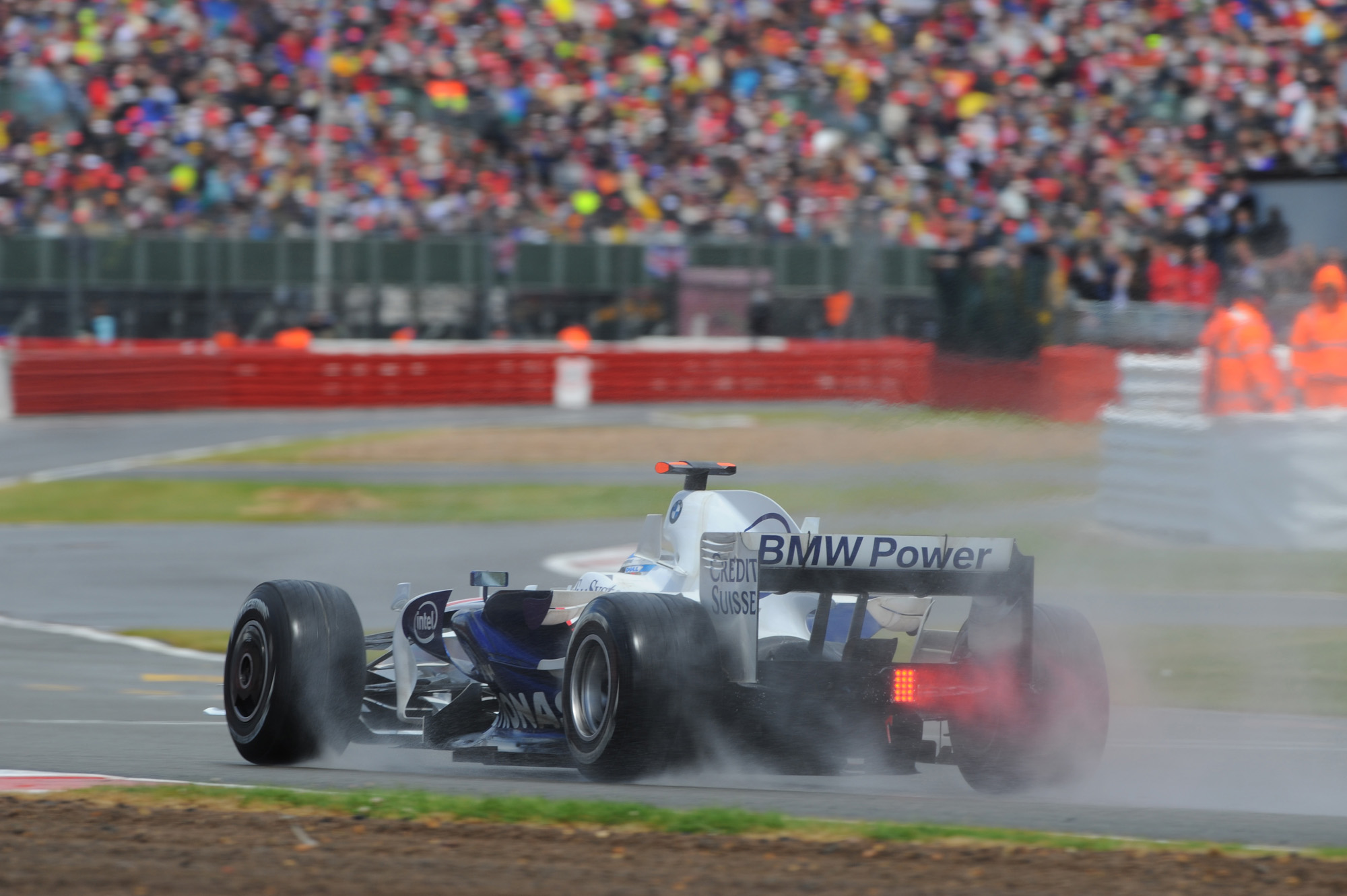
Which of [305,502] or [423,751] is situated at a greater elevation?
[305,502]

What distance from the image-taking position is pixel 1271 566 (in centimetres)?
1416

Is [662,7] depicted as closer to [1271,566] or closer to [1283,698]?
[1271,566]

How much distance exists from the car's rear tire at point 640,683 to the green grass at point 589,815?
0.33m

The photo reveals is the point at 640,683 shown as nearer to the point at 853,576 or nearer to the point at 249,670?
the point at 853,576

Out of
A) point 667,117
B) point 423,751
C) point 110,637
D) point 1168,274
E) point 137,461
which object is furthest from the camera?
point 667,117

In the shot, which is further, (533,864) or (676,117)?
(676,117)

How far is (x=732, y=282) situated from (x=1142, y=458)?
14.7 meters

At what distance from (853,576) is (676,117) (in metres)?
24.0

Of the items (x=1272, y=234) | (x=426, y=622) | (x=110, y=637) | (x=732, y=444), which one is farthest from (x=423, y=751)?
(x=1272, y=234)

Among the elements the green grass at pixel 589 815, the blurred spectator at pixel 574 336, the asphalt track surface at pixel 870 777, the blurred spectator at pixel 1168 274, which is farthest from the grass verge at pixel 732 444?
the green grass at pixel 589 815

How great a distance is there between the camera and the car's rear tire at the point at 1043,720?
21.0 feet

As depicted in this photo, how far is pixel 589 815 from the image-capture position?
5.57 metres

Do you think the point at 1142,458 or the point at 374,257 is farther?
the point at 374,257

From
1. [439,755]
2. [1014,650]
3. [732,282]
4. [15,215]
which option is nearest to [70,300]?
[15,215]
